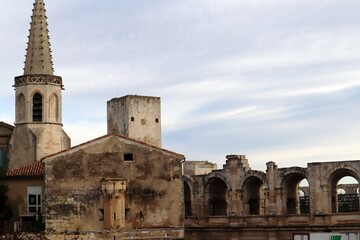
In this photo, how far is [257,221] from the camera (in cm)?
5769

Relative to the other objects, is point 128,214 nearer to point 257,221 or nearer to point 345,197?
point 257,221

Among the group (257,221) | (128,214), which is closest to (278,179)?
(257,221)

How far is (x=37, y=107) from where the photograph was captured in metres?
59.8

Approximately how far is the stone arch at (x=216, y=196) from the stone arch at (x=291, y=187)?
5.82 m

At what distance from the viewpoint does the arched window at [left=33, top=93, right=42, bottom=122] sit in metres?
59.8

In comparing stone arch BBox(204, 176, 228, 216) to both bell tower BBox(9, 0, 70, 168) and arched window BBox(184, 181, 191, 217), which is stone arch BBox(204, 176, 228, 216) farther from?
bell tower BBox(9, 0, 70, 168)

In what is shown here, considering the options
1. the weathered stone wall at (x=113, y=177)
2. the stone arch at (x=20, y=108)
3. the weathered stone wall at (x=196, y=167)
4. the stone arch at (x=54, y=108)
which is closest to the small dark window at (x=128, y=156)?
the weathered stone wall at (x=113, y=177)

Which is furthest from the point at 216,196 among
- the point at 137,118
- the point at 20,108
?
the point at 20,108

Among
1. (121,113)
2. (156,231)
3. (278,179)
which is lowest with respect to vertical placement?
(156,231)

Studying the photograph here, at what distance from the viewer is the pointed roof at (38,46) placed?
Answer: 197ft

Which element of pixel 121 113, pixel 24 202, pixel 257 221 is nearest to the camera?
pixel 24 202

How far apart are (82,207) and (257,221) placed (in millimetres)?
14072

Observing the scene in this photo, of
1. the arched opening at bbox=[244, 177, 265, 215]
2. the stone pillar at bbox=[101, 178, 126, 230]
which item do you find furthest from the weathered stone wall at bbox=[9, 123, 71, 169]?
the arched opening at bbox=[244, 177, 265, 215]

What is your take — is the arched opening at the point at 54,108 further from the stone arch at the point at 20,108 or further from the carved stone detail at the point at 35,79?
the stone arch at the point at 20,108
